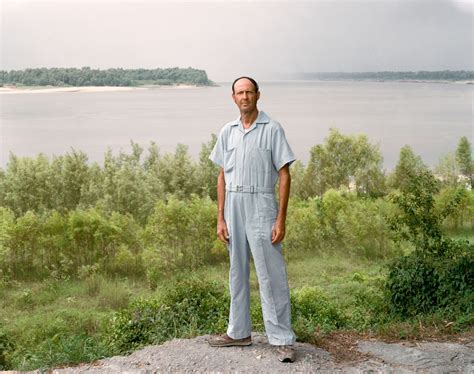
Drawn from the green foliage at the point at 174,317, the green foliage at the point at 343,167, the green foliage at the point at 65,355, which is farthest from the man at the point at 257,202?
the green foliage at the point at 343,167

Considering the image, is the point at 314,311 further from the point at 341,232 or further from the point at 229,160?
the point at 341,232

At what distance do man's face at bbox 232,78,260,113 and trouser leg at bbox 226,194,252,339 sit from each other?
0.55 meters

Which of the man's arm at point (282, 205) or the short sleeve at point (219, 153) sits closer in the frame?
the man's arm at point (282, 205)

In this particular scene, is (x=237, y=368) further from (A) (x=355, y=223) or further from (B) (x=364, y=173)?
(B) (x=364, y=173)

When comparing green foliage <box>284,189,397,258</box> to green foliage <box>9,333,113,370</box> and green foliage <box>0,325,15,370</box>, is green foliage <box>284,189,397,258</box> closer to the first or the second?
green foliage <box>0,325,15,370</box>

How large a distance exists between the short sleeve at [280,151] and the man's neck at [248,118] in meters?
0.16

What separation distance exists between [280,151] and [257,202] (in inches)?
13.4

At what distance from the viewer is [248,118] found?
4.09 meters

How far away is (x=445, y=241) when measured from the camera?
7.25 meters

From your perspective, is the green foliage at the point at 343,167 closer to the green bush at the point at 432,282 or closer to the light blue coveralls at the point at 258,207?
the green bush at the point at 432,282

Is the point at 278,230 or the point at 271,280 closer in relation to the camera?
the point at 278,230

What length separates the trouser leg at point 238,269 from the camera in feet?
13.5

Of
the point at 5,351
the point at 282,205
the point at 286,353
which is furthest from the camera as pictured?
the point at 5,351

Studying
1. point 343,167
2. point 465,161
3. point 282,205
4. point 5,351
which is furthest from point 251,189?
Result: point 465,161
